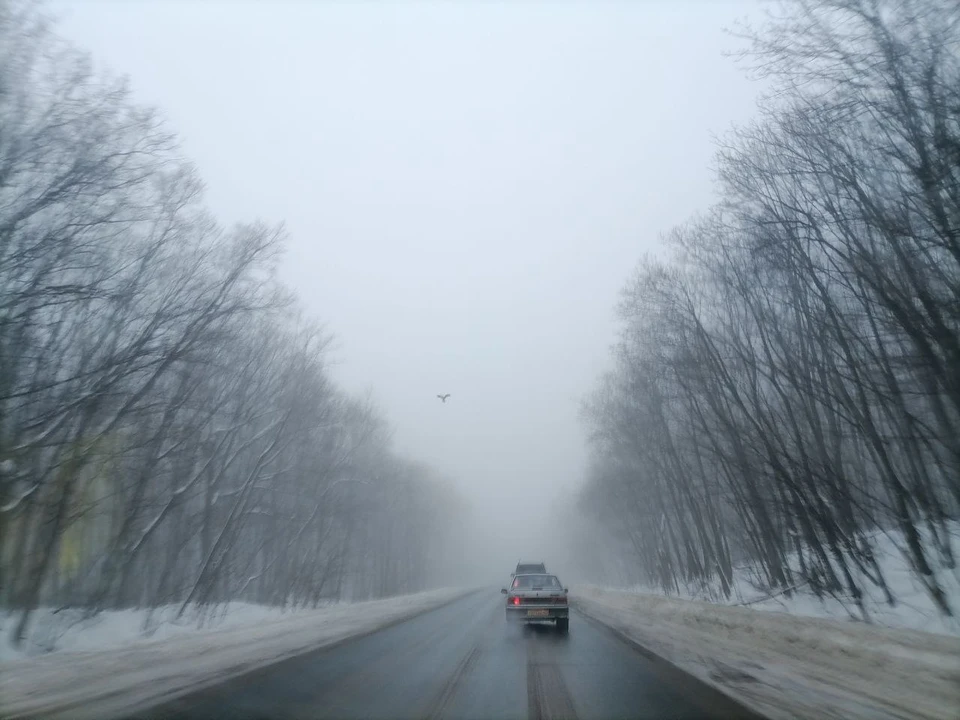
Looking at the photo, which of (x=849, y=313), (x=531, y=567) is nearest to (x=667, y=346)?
(x=849, y=313)

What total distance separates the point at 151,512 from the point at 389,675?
17.1m

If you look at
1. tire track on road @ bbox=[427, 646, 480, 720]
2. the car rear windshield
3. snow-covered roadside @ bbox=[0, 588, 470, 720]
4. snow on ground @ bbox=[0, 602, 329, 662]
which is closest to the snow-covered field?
the car rear windshield

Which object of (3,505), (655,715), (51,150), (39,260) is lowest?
(655,715)

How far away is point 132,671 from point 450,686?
5.01 meters

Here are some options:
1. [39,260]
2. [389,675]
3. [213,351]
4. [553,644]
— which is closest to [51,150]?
[39,260]

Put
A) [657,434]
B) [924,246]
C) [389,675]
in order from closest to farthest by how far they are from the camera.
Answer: [389,675], [924,246], [657,434]

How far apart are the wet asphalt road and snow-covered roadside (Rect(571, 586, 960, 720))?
0.98m

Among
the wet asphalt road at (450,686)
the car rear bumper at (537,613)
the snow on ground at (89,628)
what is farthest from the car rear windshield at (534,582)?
the snow on ground at (89,628)

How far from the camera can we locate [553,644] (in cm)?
1648

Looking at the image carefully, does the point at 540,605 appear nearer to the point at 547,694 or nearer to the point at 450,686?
the point at 450,686

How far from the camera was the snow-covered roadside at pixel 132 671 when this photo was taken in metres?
8.09

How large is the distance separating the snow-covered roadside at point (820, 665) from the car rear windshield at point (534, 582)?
17.1 feet

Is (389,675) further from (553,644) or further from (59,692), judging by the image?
(553,644)

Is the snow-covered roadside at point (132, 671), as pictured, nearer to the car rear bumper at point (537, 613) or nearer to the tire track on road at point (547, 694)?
the tire track on road at point (547, 694)
